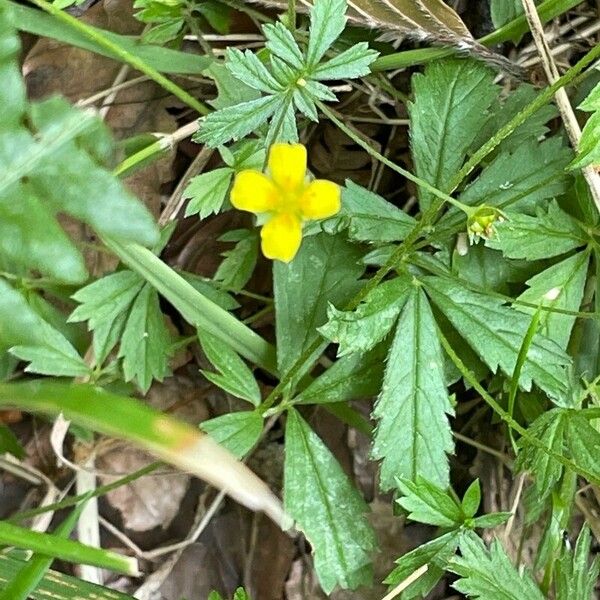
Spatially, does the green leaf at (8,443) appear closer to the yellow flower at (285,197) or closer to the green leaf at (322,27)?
the yellow flower at (285,197)

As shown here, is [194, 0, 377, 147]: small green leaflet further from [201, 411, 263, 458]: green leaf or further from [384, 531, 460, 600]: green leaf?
[384, 531, 460, 600]: green leaf

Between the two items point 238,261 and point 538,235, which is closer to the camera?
point 538,235

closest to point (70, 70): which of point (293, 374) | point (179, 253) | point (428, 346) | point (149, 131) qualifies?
point (149, 131)

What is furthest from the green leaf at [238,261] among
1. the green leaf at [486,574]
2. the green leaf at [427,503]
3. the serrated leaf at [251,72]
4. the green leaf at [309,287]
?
the green leaf at [486,574]

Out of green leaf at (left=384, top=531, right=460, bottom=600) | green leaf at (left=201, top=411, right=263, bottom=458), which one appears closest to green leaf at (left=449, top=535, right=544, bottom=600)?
green leaf at (left=384, top=531, right=460, bottom=600)

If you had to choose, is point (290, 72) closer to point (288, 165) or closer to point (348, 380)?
point (288, 165)

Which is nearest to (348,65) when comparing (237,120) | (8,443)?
(237,120)

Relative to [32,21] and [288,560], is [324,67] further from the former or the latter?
[288,560]
